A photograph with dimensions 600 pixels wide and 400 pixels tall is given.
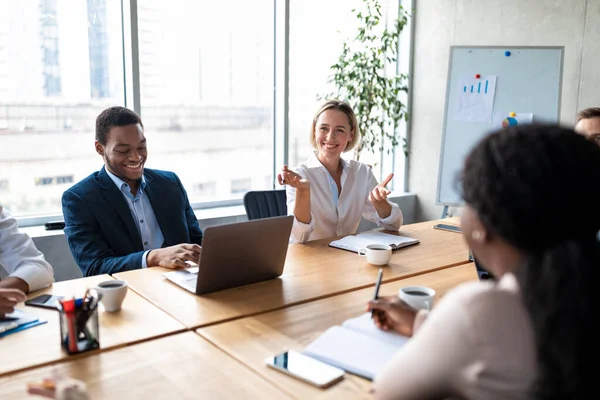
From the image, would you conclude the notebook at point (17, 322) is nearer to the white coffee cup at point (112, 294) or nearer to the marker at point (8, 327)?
the marker at point (8, 327)

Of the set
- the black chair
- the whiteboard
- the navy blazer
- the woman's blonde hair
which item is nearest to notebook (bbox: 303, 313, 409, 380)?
the navy blazer

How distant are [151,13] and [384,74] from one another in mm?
2236

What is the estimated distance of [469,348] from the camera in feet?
2.55

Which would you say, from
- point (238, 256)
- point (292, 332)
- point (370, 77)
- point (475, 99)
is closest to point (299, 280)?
point (238, 256)

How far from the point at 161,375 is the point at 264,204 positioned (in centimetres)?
172

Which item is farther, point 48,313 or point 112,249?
point 112,249

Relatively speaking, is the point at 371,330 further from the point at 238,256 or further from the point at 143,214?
the point at 143,214

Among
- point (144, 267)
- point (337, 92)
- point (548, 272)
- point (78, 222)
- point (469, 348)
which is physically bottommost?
point (144, 267)

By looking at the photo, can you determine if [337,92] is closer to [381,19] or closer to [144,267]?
[381,19]

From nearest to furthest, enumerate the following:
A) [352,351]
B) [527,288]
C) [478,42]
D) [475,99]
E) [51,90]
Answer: [527,288]
[352,351]
[51,90]
[475,99]
[478,42]

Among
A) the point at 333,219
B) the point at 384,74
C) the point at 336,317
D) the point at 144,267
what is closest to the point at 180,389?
the point at 336,317

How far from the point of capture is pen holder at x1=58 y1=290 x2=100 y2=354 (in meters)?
1.33

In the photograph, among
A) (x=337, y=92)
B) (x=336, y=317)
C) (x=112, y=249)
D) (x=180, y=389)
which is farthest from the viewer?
(x=337, y=92)

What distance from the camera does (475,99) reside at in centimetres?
413
